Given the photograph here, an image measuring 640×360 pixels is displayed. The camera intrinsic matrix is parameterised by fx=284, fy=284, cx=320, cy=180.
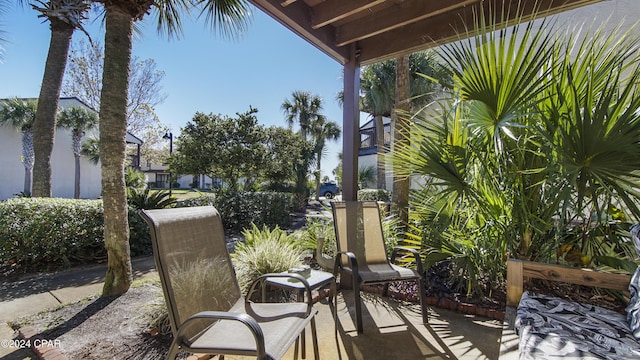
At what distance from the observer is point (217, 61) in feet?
39.1

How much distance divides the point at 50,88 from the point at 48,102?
28 cm

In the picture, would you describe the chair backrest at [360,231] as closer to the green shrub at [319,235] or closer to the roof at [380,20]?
the green shrub at [319,235]

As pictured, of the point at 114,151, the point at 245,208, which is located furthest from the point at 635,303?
the point at 245,208

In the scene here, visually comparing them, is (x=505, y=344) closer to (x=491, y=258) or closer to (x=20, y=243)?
(x=491, y=258)

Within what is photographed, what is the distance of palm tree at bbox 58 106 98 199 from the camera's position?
12602mm

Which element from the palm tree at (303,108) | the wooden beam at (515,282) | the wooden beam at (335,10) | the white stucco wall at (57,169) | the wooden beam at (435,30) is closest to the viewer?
the wooden beam at (515,282)

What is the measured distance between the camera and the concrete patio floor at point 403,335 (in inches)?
87.1

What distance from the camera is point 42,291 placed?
11.1 feet

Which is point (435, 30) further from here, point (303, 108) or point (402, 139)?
point (303, 108)

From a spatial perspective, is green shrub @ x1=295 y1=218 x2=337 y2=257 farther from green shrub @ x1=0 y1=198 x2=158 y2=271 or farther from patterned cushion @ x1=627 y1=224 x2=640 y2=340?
green shrub @ x1=0 y1=198 x2=158 y2=271

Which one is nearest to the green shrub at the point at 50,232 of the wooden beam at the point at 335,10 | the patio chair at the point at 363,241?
the patio chair at the point at 363,241

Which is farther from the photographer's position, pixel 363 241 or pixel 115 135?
pixel 363 241

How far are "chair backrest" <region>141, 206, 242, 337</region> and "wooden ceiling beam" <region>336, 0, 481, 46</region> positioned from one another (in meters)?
2.56

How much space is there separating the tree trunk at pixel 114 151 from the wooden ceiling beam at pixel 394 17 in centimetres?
246
